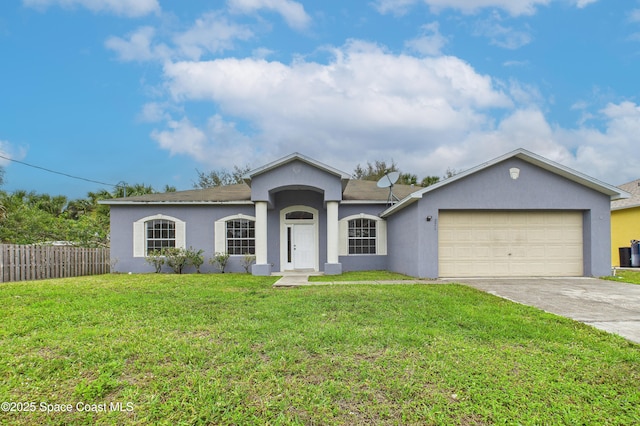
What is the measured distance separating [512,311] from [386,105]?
1518cm

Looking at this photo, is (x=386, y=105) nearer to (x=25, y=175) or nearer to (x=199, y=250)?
(x=199, y=250)

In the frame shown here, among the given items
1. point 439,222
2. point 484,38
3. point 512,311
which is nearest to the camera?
point 512,311

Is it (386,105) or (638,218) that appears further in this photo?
(386,105)

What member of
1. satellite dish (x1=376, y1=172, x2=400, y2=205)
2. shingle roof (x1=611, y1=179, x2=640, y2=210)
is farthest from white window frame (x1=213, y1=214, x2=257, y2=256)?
shingle roof (x1=611, y1=179, x2=640, y2=210)

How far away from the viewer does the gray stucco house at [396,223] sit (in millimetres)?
12102

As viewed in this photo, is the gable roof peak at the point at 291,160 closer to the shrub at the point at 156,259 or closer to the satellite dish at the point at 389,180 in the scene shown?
the satellite dish at the point at 389,180

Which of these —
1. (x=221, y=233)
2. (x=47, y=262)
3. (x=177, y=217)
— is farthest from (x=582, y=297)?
(x=47, y=262)

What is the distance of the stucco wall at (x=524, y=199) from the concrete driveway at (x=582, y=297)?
1.44 metres

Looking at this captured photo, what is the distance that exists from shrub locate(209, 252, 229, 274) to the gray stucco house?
0.30m

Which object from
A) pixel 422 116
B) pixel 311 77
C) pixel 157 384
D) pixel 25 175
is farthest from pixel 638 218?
pixel 25 175

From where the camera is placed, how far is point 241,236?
1559 cm

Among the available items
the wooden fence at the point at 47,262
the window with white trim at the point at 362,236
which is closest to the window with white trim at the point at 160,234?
the wooden fence at the point at 47,262

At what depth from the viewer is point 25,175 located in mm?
22812

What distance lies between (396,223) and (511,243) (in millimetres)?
4163
